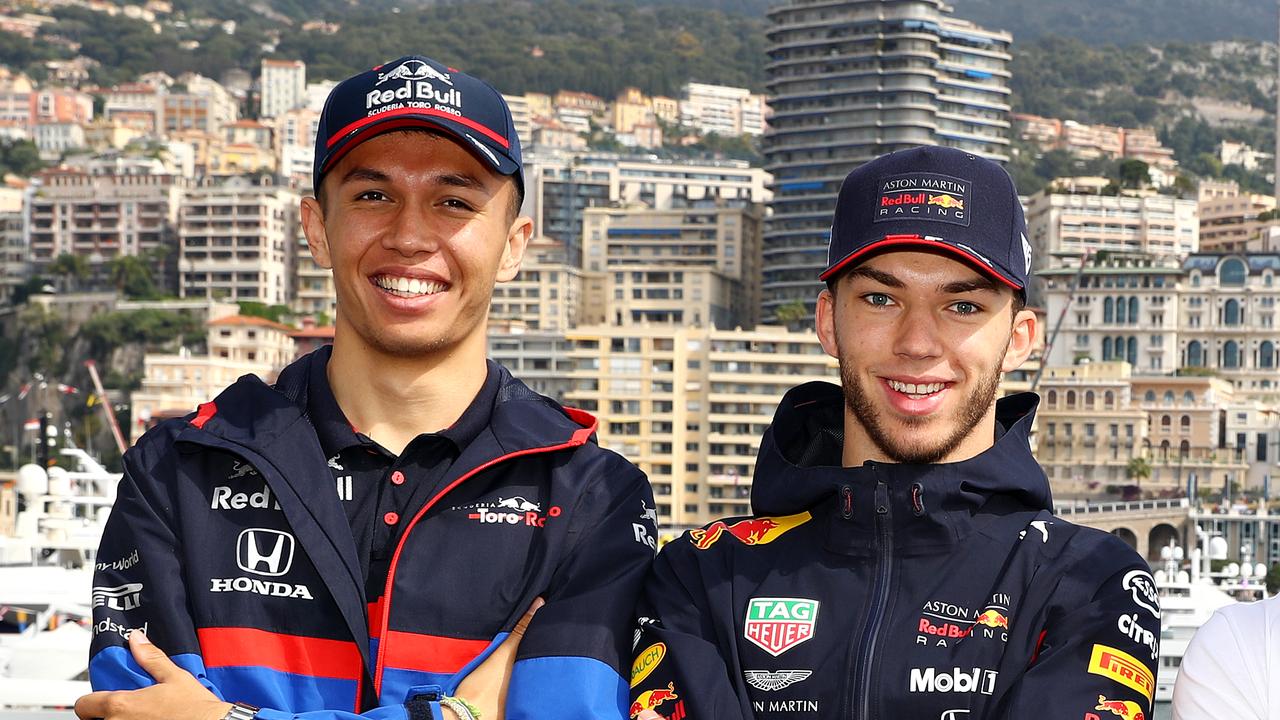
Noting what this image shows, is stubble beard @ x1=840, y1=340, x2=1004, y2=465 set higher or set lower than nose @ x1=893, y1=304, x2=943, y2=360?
lower

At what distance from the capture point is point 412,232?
11.2 feet

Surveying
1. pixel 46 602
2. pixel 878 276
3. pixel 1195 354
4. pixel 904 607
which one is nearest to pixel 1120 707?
pixel 904 607

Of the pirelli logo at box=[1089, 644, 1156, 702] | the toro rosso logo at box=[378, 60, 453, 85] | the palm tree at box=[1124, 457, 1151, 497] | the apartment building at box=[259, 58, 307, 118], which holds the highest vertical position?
the apartment building at box=[259, 58, 307, 118]

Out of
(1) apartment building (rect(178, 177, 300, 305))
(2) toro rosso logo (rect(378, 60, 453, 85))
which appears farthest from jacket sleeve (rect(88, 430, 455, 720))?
(1) apartment building (rect(178, 177, 300, 305))

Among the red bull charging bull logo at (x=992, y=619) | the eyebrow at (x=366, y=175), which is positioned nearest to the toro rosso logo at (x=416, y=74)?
the eyebrow at (x=366, y=175)

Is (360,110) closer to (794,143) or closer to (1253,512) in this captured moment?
(1253,512)

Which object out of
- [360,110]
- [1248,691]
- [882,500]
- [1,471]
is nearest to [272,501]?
[360,110]

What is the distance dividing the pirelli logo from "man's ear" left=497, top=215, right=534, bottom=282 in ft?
4.31

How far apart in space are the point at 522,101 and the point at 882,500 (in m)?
153

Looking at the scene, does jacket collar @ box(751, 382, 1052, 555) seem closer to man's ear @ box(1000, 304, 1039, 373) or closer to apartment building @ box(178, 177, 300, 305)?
man's ear @ box(1000, 304, 1039, 373)

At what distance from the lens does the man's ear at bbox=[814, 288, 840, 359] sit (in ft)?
11.4

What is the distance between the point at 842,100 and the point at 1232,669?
100 meters

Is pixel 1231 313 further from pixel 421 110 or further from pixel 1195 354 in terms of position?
pixel 421 110

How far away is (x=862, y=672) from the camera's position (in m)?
3.12
